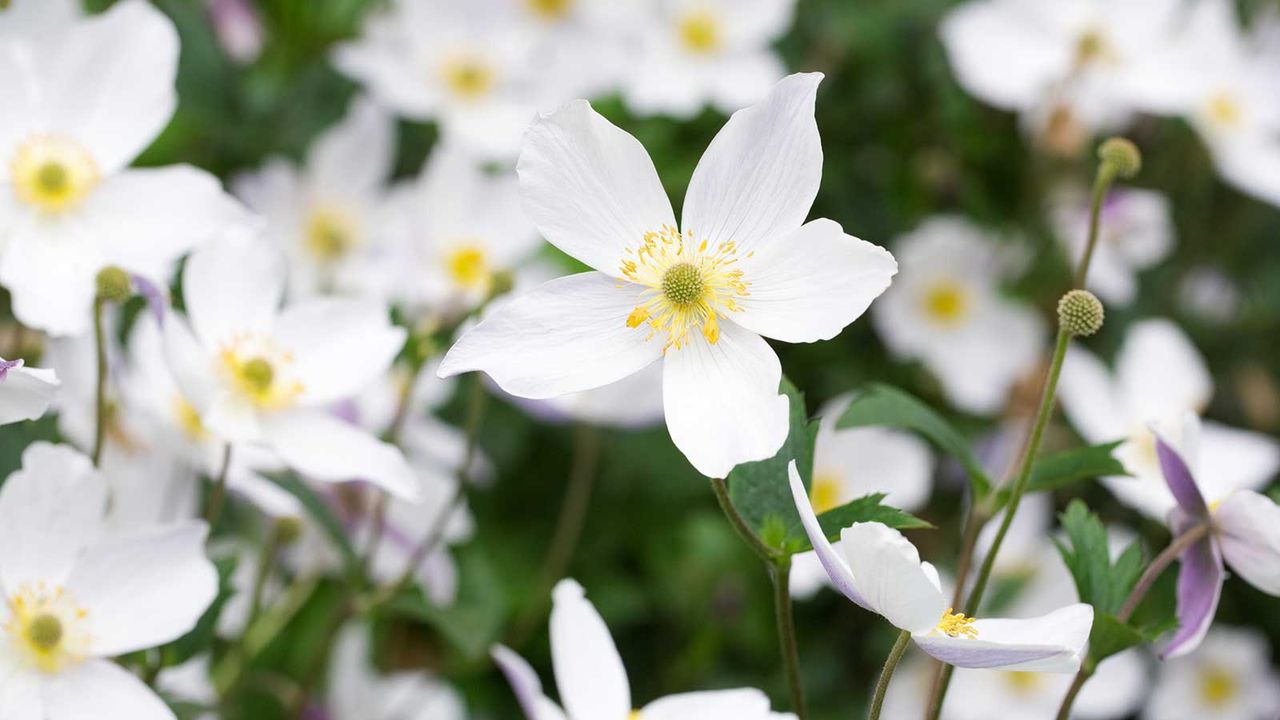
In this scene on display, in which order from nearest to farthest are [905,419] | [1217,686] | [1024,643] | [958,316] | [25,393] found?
1. [1024,643]
2. [25,393]
3. [905,419]
4. [1217,686]
5. [958,316]

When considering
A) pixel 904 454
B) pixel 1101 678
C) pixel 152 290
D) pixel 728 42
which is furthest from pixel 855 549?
pixel 728 42

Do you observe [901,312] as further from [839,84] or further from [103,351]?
[103,351]

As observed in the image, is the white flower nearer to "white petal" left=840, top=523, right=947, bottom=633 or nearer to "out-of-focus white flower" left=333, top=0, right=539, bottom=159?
"white petal" left=840, top=523, right=947, bottom=633

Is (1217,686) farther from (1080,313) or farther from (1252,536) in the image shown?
(1080,313)

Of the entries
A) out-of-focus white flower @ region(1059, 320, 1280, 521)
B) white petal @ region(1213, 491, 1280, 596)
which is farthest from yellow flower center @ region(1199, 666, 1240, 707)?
white petal @ region(1213, 491, 1280, 596)

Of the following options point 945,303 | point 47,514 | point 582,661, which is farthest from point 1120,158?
point 945,303

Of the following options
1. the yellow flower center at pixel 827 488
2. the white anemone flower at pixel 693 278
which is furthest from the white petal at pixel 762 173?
the yellow flower center at pixel 827 488
